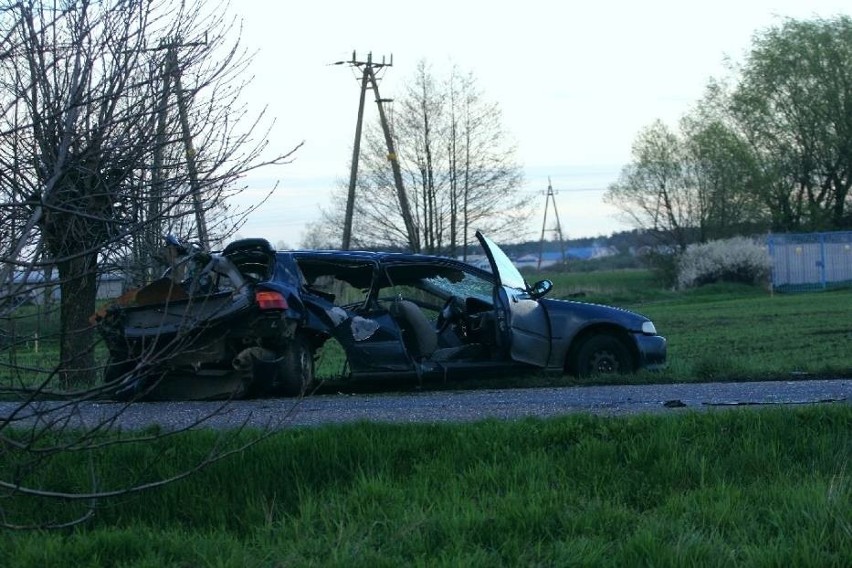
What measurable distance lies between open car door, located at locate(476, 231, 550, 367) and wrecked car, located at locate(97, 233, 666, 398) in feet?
0.04

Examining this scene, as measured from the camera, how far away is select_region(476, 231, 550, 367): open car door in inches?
455

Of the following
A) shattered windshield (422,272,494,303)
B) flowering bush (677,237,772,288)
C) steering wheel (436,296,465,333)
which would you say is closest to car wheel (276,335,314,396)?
steering wheel (436,296,465,333)

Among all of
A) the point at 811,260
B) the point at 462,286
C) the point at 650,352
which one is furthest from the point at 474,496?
the point at 811,260

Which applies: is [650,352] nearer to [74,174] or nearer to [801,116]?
[74,174]

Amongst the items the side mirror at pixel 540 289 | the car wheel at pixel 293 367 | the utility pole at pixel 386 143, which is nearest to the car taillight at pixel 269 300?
the car wheel at pixel 293 367

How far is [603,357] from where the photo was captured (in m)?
12.0

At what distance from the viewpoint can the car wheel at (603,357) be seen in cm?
1191

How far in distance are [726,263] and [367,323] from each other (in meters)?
44.1

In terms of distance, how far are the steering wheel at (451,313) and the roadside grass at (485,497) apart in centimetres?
439

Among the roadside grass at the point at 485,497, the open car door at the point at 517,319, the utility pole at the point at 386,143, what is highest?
the utility pole at the point at 386,143

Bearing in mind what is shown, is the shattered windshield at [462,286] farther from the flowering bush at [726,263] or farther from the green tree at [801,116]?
the green tree at [801,116]

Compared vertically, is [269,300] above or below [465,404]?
above

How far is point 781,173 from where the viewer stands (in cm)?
5447

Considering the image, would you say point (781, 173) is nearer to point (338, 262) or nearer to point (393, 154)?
point (393, 154)
